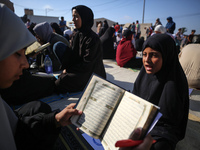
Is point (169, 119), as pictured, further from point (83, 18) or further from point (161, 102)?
point (83, 18)

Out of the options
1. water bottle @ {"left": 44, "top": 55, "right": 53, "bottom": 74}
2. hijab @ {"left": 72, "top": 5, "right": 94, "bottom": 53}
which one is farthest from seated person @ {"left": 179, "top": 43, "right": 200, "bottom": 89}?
water bottle @ {"left": 44, "top": 55, "right": 53, "bottom": 74}

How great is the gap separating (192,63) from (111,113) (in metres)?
2.60

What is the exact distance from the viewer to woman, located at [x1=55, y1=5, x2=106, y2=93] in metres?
2.51

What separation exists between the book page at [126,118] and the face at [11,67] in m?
0.67

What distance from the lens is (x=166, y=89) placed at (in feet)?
3.61

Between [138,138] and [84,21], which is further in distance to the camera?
[84,21]

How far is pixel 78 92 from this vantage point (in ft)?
8.69

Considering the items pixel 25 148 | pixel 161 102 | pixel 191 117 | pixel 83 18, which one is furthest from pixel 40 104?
pixel 191 117

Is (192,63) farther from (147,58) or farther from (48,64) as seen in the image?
(48,64)

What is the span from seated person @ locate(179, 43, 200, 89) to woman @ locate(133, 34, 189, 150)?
5.70 ft

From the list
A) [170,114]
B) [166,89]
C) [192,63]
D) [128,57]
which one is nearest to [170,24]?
[128,57]

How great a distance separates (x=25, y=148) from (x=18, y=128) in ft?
0.55

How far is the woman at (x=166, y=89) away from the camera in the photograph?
1.04m

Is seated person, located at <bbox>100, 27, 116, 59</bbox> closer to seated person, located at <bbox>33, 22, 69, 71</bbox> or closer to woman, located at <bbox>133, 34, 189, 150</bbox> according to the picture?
seated person, located at <bbox>33, 22, 69, 71</bbox>
